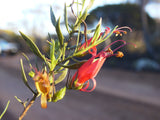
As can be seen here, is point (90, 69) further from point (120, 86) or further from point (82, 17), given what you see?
point (120, 86)

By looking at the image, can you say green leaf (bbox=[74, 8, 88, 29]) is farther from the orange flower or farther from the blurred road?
the blurred road

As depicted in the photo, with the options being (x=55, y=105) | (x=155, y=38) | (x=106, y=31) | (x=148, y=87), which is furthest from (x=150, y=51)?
(x=106, y=31)

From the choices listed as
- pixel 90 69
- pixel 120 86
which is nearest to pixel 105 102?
pixel 120 86

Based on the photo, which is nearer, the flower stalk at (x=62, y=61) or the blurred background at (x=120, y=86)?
the flower stalk at (x=62, y=61)

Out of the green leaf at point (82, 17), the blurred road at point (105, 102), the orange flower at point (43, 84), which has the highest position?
the green leaf at point (82, 17)

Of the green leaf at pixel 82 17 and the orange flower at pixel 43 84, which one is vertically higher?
the green leaf at pixel 82 17

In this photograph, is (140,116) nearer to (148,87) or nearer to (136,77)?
(148,87)

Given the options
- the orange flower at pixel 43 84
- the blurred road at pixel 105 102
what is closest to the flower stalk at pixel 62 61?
the orange flower at pixel 43 84

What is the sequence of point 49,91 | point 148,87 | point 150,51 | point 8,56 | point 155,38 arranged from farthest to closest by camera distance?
1. point 8,56
2. point 155,38
3. point 150,51
4. point 148,87
5. point 49,91

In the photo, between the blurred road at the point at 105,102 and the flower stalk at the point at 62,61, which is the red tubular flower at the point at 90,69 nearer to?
the flower stalk at the point at 62,61
